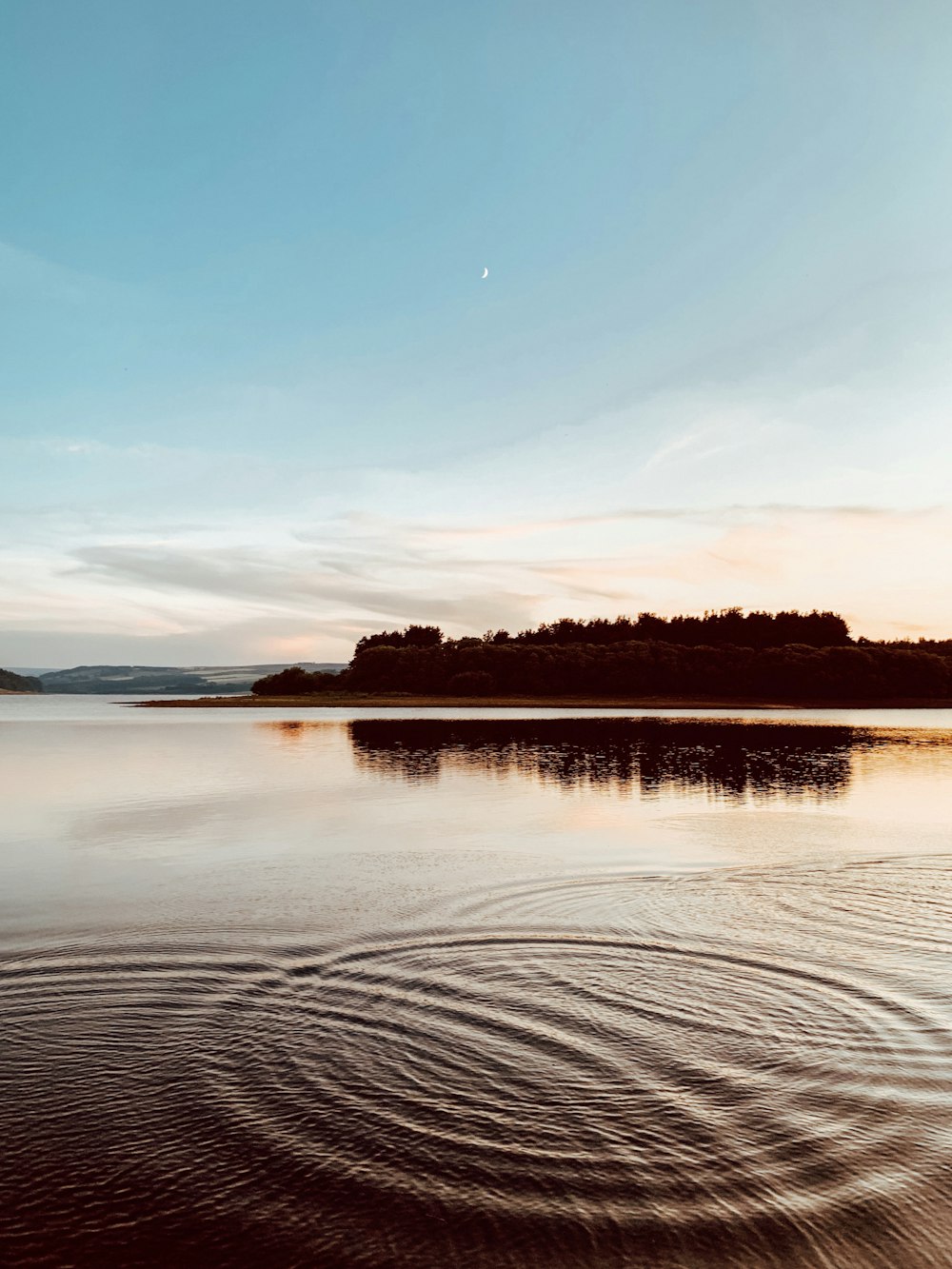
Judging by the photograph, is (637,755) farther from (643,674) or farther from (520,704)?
(643,674)

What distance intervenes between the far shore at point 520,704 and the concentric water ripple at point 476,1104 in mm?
105068

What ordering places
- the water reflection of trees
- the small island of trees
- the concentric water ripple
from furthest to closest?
the small island of trees < the water reflection of trees < the concentric water ripple

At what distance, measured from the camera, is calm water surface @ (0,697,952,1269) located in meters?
5.50

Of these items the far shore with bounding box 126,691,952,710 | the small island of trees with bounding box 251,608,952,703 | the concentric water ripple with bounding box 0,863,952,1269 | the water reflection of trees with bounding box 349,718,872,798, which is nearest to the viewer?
the concentric water ripple with bounding box 0,863,952,1269

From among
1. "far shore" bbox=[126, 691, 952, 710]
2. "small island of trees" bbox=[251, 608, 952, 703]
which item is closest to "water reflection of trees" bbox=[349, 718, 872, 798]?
"far shore" bbox=[126, 691, 952, 710]

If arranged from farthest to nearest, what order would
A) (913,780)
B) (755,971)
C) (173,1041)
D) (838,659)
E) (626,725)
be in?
(838,659) < (626,725) < (913,780) < (755,971) < (173,1041)

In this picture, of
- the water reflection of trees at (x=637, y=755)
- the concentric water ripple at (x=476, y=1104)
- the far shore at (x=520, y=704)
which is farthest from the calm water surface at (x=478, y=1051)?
the far shore at (x=520, y=704)

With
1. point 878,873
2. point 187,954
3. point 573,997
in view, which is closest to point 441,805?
point 878,873

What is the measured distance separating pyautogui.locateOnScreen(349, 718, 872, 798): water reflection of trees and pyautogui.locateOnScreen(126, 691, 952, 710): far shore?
52956 millimetres

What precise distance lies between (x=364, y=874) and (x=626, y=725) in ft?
181

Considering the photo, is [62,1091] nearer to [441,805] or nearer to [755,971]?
[755,971]

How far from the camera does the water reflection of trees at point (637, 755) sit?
30.0 m

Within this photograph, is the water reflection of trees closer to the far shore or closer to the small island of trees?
the far shore

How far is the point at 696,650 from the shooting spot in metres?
153
